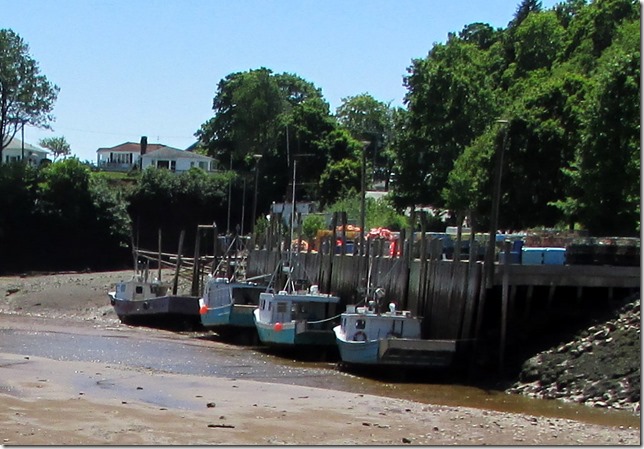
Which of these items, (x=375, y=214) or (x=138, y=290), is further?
(x=375, y=214)

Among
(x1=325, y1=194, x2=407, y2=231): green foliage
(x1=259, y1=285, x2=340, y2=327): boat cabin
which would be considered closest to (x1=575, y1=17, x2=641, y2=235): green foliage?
(x1=259, y1=285, x2=340, y2=327): boat cabin

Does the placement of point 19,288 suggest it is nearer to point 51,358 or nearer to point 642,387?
point 51,358

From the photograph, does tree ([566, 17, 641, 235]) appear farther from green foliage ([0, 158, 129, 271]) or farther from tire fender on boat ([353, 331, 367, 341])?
green foliage ([0, 158, 129, 271])

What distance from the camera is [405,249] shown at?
42.5 metres

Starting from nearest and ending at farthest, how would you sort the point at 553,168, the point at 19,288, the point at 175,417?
the point at 175,417 → the point at 553,168 → the point at 19,288

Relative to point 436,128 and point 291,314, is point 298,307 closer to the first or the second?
point 291,314

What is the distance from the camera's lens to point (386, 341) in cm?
3669

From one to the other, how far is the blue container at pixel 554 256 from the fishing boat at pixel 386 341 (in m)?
4.71

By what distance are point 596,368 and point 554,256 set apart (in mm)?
7722

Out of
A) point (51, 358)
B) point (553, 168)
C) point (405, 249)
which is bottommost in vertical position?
point (51, 358)

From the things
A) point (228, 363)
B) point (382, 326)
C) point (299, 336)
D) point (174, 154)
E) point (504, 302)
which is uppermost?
point (174, 154)

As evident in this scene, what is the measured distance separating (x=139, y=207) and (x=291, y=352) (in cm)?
5739

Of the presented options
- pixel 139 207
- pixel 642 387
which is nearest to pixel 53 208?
pixel 139 207

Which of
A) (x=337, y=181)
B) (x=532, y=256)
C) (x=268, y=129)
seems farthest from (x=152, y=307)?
(x=268, y=129)
